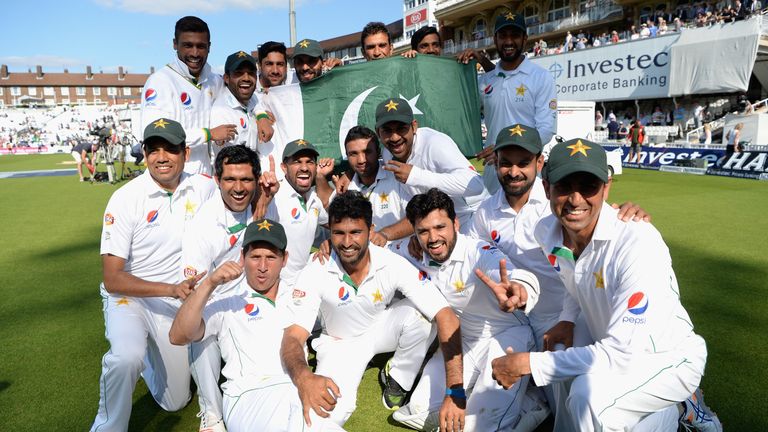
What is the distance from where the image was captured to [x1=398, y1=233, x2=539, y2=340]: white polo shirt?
3750 mm

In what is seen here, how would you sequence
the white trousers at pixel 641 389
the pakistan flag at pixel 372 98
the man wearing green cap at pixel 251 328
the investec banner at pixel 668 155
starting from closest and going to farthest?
A: the white trousers at pixel 641 389, the man wearing green cap at pixel 251 328, the pakistan flag at pixel 372 98, the investec banner at pixel 668 155

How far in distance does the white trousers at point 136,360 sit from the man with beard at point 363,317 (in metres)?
0.86

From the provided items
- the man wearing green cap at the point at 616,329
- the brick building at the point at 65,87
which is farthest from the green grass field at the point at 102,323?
the brick building at the point at 65,87

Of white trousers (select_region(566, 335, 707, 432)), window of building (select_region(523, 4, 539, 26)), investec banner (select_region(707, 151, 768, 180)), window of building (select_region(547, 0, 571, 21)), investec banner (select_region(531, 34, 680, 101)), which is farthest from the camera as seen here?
window of building (select_region(523, 4, 539, 26))

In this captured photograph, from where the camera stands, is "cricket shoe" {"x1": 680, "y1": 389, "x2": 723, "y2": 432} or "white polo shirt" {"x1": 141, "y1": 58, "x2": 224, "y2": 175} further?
"white polo shirt" {"x1": 141, "y1": 58, "x2": 224, "y2": 175}

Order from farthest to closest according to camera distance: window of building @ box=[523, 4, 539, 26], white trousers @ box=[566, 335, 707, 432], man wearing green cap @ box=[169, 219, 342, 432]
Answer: window of building @ box=[523, 4, 539, 26] → man wearing green cap @ box=[169, 219, 342, 432] → white trousers @ box=[566, 335, 707, 432]

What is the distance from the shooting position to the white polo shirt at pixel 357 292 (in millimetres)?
3541

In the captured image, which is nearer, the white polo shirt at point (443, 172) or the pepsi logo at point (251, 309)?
the pepsi logo at point (251, 309)

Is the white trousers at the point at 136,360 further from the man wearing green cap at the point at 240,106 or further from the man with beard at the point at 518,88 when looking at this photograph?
the man with beard at the point at 518,88

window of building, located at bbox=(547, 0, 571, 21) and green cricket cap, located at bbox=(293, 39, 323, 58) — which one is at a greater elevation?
window of building, located at bbox=(547, 0, 571, 21)

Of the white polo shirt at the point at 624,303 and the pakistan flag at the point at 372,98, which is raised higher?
the pakistan flag at the point at 372,98

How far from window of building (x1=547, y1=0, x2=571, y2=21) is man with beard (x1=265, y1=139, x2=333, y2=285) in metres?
44.3

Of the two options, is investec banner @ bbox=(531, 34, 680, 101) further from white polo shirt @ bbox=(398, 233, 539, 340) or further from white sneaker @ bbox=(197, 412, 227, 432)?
white sneaker @ bbox=(197, 412, 227, 432)

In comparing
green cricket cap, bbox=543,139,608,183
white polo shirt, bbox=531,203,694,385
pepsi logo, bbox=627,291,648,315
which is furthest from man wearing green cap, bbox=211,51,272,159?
pepsi logo, bbox=627,291,648,315
